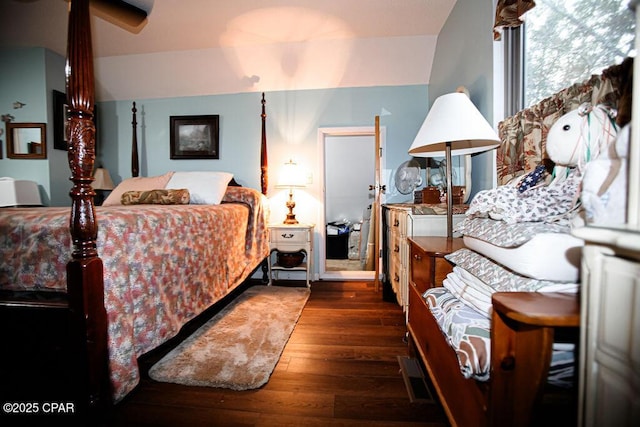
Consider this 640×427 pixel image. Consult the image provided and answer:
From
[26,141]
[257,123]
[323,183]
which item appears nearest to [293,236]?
[323,183]

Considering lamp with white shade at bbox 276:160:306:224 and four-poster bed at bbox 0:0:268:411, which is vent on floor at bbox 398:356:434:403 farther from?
lamp with white shade at bbox 276:160:306:224

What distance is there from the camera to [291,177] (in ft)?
10.1

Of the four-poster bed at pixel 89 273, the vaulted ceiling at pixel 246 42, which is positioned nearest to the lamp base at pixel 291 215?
the vaulted ceiling at pixel 246 42

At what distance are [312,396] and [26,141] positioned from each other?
3.93 meters

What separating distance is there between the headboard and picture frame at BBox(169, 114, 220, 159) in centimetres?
299

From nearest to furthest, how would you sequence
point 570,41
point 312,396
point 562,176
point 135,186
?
1. point 562,176
2. point 570,41
3. point 312,396
4. point 135,186

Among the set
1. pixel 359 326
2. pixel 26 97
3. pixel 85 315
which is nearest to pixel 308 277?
pixel 359 326

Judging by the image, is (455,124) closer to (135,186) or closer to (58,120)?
(135,186)

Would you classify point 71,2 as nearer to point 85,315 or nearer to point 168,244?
point 168,244

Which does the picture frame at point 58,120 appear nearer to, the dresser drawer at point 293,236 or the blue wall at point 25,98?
the blue wall at point 25,98

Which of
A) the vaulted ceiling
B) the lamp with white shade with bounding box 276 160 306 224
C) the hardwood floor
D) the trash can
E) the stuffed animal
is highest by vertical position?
the vaulted ceiling

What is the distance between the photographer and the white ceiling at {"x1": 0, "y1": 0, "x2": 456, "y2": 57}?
2430mm

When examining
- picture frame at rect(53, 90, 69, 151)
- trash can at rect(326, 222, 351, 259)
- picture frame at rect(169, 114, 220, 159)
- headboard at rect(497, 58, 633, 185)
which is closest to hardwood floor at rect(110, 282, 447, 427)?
headboard at rect(497, 58, 633, 185)

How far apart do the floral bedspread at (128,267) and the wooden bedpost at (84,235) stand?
46 millimetres
